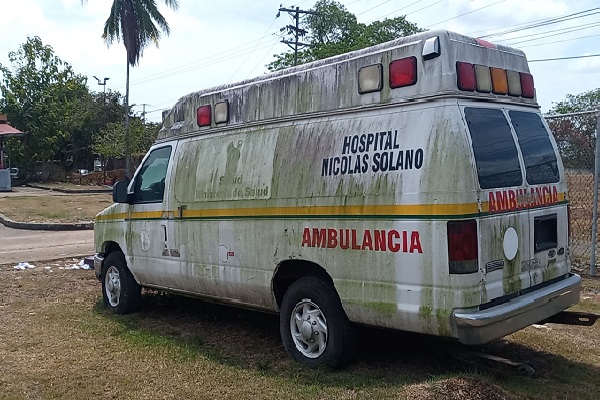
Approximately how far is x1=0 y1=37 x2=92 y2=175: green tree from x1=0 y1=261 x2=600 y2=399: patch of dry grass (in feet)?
127

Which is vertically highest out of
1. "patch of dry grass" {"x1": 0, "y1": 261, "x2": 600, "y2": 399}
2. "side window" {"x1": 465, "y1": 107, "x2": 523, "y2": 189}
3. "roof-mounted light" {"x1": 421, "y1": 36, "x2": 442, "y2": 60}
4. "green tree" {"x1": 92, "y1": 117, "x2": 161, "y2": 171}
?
"green tree" {"x1": 92, "y1": 117, "x2": 161, "y2": 171}

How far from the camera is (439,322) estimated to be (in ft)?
14.2

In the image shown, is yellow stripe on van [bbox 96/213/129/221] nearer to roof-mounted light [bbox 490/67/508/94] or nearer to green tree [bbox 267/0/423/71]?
roof-mounted light [bbox 490/67/508/94]

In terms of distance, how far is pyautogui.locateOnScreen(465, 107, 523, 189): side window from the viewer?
14.5 feet

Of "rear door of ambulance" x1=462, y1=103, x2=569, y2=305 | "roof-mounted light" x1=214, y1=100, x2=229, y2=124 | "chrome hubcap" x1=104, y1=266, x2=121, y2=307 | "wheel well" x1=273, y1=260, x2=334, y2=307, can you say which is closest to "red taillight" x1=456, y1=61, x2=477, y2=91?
"rear door of ambulance" x1=462, y1=103, x2=569, y2=305

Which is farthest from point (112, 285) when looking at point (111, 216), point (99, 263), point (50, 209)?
point (50, 209)

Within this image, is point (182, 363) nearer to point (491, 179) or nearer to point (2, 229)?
point (491, 179)

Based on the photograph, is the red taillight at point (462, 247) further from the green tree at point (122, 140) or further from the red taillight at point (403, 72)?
the green tree at point (122, 140)

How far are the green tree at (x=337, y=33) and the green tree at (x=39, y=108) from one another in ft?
49.8

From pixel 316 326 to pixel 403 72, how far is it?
7.07 feet

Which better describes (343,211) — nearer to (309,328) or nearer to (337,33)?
(309,328)

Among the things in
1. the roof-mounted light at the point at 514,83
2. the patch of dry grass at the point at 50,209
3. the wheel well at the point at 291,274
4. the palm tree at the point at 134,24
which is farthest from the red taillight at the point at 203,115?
the palm tree at the point at 134,24

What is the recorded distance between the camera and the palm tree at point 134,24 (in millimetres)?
30047

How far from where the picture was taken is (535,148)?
5070 mm
